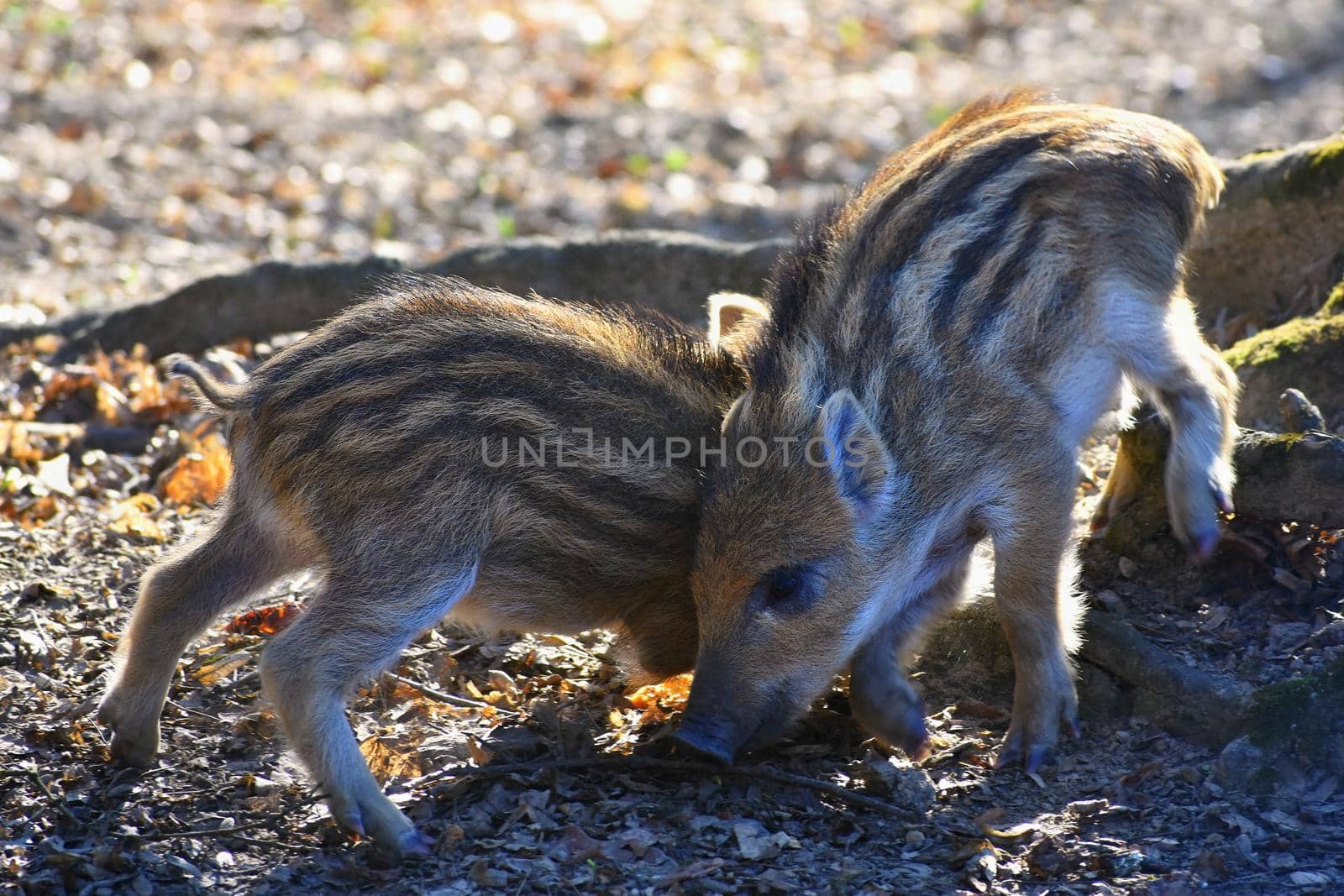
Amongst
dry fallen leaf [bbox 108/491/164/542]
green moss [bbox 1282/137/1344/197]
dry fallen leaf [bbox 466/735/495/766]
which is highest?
green moss [bbox 1282/137/1344/197]

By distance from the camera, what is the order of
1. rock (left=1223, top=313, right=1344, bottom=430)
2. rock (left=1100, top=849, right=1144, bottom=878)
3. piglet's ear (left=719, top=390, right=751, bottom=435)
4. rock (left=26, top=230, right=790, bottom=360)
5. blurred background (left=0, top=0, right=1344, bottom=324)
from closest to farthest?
rock (left=1100, top=849, right=1144, bottom=878) → piglet's ear (left=719, top=390, right=751, bottom=435) → rock (left=1223, top=313, right=1344, bottom=430) → rock (left=26, top=230, right=790, bottom=360) → blurred background (left=0, top=0, right=1344, bottom=324)

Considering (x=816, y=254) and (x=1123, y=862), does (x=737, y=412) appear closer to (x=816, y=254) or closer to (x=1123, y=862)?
(x=816, y=254)

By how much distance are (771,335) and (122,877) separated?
216cm

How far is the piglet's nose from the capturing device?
11.4 ft

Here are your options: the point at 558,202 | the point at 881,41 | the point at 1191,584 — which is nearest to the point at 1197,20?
the point at 881,41

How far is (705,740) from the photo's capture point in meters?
3.50

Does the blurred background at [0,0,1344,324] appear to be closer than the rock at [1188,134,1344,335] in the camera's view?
No

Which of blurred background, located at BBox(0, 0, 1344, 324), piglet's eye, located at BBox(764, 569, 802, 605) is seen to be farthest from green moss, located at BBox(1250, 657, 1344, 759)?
blurred background, located at BBox(0, 0, 1344, 324)

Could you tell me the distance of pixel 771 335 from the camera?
3957mm

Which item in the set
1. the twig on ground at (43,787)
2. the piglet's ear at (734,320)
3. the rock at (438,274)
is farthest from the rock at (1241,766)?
the rock at (438,274)

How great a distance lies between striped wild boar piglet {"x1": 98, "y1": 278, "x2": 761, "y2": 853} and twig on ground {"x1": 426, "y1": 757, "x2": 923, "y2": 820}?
317 mm

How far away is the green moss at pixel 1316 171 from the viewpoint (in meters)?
5.08

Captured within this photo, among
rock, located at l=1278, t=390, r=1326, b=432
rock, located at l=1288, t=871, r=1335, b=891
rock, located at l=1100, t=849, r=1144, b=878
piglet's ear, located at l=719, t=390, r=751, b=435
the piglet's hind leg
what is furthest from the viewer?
rock, located at l=1278, t=390, r=1326, b=432

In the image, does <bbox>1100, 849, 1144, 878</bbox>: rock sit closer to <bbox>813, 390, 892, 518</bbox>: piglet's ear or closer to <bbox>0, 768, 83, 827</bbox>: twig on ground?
<bbox>813, 390, 892, 518</bbox>: piglet's ear
